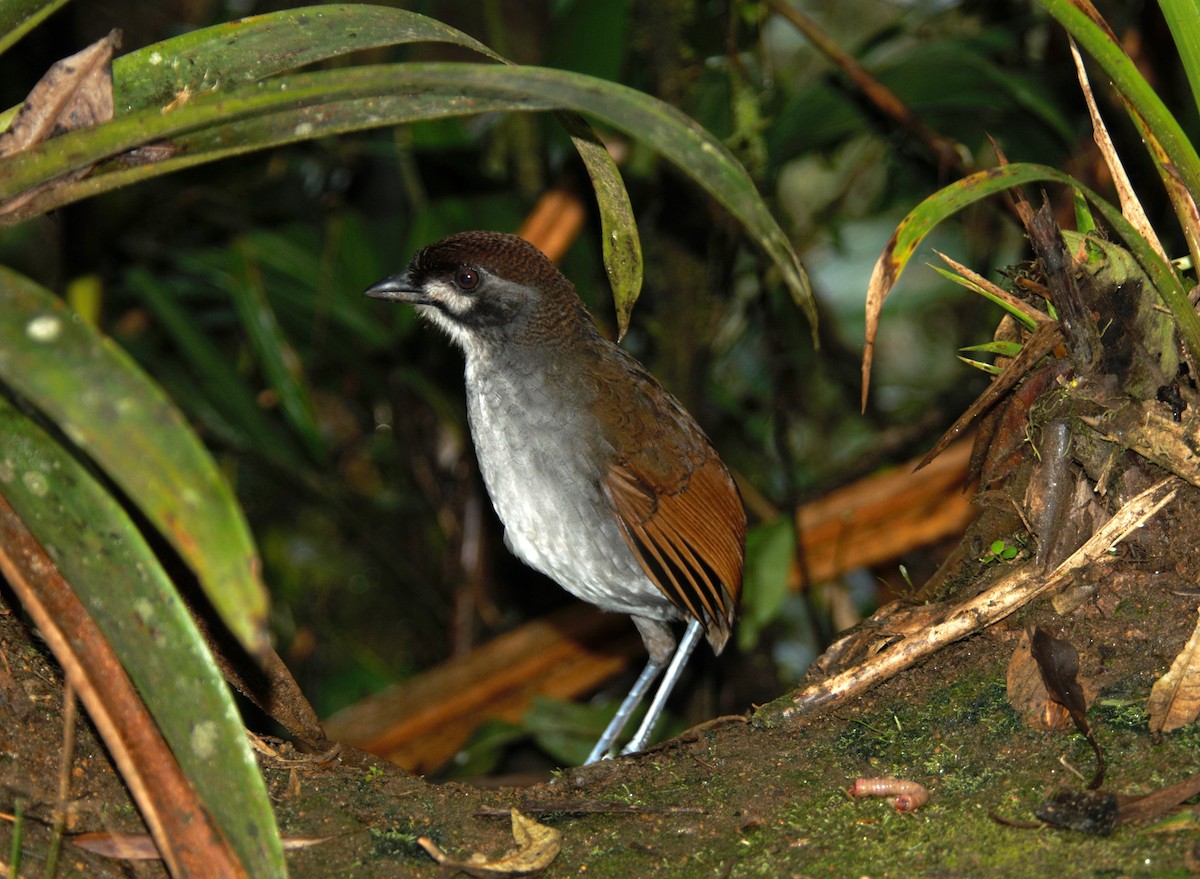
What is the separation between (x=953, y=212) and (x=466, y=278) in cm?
171

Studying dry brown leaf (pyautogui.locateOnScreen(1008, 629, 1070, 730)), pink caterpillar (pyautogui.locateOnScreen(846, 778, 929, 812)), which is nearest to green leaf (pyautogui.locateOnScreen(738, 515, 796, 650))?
dry brown leaf (pyautogui.locateOnScreen(1008, 629, 1070, 730))

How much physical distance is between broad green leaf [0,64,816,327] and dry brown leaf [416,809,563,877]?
1.03m

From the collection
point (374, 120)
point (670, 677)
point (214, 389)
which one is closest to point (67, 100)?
point (374, 120)

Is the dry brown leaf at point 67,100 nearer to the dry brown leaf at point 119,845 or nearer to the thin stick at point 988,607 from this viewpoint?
the dry brown leaf at point 119,845

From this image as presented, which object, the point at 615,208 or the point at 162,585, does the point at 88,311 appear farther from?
the point at 162,585

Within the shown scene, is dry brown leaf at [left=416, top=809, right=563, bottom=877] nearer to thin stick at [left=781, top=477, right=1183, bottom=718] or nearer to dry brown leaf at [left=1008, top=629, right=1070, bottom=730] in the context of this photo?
thin stick at [left=781, top=477, right=1183, bottom=718]

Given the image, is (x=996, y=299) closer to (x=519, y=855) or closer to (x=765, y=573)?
(x=519, y=855)

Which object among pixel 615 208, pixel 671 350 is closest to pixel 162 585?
pixel 615 208

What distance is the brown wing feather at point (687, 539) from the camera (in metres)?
3.16

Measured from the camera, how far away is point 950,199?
2004 millimetres

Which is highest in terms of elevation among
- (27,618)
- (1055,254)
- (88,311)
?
(88,311)

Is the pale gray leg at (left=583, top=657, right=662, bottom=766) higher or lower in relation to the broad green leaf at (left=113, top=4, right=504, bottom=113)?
lower

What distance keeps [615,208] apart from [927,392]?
4.07 metres

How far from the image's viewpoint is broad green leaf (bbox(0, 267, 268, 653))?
4.34 feet
